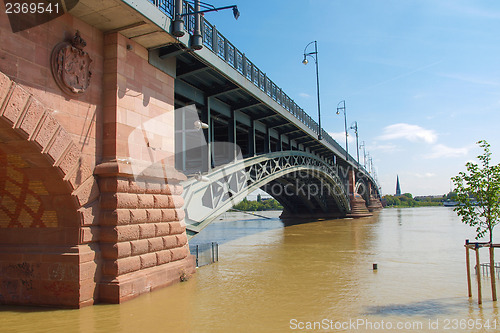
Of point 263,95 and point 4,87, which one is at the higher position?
point 263,95

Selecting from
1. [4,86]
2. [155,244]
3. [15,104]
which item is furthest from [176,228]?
[4,86]

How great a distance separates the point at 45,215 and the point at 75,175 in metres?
1.31

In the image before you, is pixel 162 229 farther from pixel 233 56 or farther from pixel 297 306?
pixel 233 56

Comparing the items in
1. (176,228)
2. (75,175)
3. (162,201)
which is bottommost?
(176,228)

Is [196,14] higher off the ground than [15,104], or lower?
higher

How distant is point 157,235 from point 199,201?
5121 millimetres

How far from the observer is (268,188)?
148 ft

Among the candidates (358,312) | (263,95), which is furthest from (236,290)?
(263,95)

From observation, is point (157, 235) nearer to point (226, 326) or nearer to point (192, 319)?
point (192, 319)

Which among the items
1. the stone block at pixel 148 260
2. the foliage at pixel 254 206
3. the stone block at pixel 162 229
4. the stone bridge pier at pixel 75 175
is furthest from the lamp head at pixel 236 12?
the foliage at pixel 254 206

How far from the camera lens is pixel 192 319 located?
8172mm

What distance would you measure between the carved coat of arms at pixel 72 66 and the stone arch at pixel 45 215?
0.91 m

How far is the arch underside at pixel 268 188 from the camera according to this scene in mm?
15570

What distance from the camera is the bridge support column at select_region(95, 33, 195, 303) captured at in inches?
372
